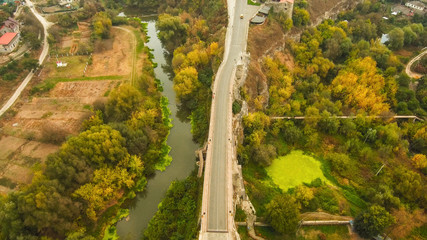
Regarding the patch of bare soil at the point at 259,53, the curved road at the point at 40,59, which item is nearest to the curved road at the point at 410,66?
the patch of bare soil at the point at 259,53

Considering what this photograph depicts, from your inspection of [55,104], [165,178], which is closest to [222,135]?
[165,178]

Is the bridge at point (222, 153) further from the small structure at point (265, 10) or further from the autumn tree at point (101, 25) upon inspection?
the autumn tree at point (101, 25)

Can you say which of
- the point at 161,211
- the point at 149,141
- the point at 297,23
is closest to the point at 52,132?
the point at 149,141

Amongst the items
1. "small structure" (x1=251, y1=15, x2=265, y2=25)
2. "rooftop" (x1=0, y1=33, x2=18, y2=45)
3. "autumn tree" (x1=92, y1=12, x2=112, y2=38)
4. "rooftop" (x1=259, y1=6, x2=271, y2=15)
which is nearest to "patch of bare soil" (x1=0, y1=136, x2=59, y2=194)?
"rooftop" (x1=0, y1=33, x2=18, y2=45)

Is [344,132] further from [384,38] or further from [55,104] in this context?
[55,104]

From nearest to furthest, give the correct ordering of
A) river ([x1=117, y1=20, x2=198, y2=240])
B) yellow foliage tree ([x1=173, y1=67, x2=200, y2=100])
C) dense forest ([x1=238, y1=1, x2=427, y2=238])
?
dense forest ([x1=238, y1=1, x2=427, y2=238])
river ([x1=117, y1=20, x2=198, y2=240])
yellow foliage tree ([x1=173, y1=67, x2=200, y2=100])

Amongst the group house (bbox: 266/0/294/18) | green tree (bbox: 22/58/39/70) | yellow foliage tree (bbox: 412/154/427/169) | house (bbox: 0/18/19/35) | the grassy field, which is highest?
house (bbox: 266/0/294/18)

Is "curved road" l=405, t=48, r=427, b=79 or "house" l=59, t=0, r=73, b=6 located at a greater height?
"house" l=59, t=0, r=73, b=6

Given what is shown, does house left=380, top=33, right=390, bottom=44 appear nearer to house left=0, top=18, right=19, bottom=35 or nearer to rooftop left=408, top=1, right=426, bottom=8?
rooftop left=408, top=1, right=426, bottom=8

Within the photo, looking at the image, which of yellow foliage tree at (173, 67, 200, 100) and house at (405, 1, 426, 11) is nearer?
yellow foliage tree at (173, 67, 200, 100)
